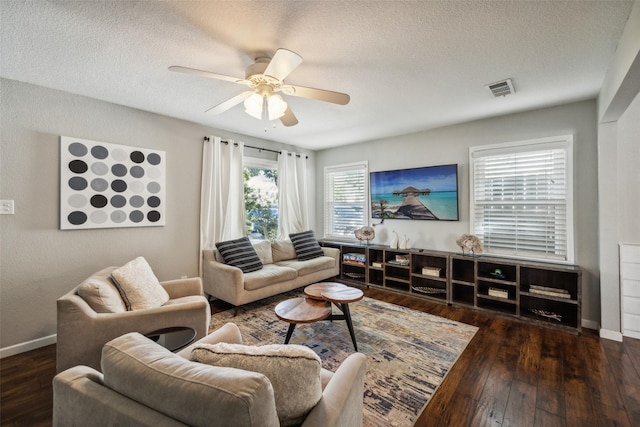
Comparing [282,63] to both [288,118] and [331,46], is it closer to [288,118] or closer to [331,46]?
[331,46]

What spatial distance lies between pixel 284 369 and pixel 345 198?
4.43 meters

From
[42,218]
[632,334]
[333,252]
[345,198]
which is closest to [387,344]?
[333,252]

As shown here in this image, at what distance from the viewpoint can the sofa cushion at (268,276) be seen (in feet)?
11.0

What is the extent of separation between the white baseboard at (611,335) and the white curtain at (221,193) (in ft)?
14.7

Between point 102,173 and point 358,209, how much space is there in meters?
3.79

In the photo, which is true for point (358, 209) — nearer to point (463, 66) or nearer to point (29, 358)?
point (463, 66)

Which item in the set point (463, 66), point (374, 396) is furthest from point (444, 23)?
point (374, 396)

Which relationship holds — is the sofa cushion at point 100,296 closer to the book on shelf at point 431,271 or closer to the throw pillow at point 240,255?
the throw pillow at point 240,255

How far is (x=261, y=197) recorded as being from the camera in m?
4.75

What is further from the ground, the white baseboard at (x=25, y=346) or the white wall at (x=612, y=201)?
the white wall at (x=612, y=201)

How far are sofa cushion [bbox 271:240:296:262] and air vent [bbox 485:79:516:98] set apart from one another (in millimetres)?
3418

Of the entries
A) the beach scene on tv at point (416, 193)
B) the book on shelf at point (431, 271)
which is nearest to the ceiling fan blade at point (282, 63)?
the beach scene on tv at point (416, 193)

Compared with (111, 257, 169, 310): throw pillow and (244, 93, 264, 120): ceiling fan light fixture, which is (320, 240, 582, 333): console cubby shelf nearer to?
(244, 93, 264, 120): ceiling fan light fixture

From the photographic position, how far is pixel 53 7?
1629 millimetres
